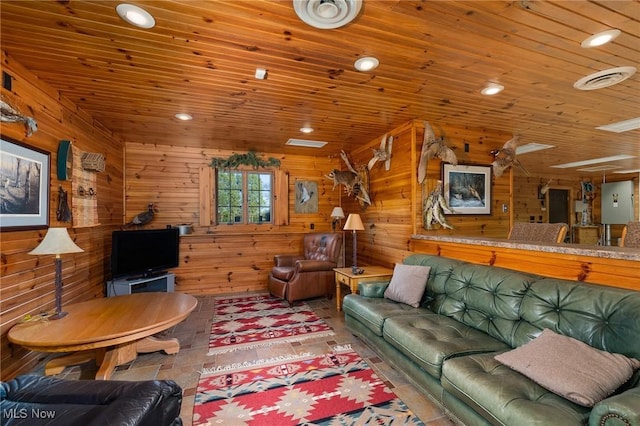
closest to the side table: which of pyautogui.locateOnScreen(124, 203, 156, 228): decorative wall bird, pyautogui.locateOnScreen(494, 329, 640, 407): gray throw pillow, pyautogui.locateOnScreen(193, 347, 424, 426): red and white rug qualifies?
pyautogui.locateOnScreen(193, 347, 424, 426): red and white rug

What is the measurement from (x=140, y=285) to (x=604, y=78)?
5.64 metres

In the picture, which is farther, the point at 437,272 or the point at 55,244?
the point at 437,272

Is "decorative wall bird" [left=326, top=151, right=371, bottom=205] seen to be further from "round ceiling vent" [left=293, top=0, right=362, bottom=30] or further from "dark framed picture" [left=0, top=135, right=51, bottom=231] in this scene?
"dark framed picture" [left=0, top=135, right=51, bottom=231]

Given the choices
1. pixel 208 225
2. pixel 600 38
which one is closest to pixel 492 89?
pixel 600 38

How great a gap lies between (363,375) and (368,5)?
2671 millimetres

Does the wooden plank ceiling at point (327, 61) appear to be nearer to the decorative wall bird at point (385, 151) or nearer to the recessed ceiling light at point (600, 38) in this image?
the recessed ceiling light at point (600, 38)

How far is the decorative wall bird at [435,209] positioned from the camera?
354 cm

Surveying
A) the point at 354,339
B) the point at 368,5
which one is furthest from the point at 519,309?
the point at 368,5

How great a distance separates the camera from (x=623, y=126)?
152 inches

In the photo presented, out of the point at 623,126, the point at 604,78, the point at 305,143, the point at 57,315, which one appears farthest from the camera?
the point at 305,143

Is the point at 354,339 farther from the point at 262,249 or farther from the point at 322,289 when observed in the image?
the point at 262,249

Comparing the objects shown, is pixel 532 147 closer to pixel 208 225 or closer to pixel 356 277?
pixel 356 277

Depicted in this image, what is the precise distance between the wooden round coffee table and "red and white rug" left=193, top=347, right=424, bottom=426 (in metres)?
0.63

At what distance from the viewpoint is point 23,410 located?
1.26 meters
